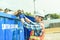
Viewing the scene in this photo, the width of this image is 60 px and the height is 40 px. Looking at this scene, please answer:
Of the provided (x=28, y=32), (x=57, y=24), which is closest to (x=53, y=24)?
(x=57, y=24)

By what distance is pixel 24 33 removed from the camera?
6406 mm

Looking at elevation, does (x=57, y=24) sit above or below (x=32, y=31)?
below

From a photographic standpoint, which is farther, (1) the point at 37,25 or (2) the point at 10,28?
(1) the point at 37,25

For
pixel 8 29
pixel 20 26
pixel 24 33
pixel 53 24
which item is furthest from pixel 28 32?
pixel 53 24

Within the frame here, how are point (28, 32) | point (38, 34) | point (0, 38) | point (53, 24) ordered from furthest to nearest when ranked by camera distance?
point (53, 24)
point (28, 32)
point (38, 34)
point (0, 38)

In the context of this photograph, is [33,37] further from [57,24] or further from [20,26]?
[57,24]

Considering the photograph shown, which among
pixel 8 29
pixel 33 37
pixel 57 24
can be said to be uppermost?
pixel 8 29

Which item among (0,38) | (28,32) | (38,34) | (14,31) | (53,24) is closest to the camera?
(0,38)

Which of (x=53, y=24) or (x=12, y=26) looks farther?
(x=53, y=24)

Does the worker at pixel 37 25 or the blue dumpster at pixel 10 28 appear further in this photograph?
the worker at pixel 37 25

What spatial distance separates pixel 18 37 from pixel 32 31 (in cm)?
81

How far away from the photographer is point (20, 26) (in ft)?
18.8

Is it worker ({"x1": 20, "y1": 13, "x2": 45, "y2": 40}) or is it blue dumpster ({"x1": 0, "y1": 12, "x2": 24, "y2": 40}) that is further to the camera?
worker ({"x1": 20, "y1": 13, "x2": 45, "y2": 40})

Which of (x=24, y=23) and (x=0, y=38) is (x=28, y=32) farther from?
(x=0, y=38)
